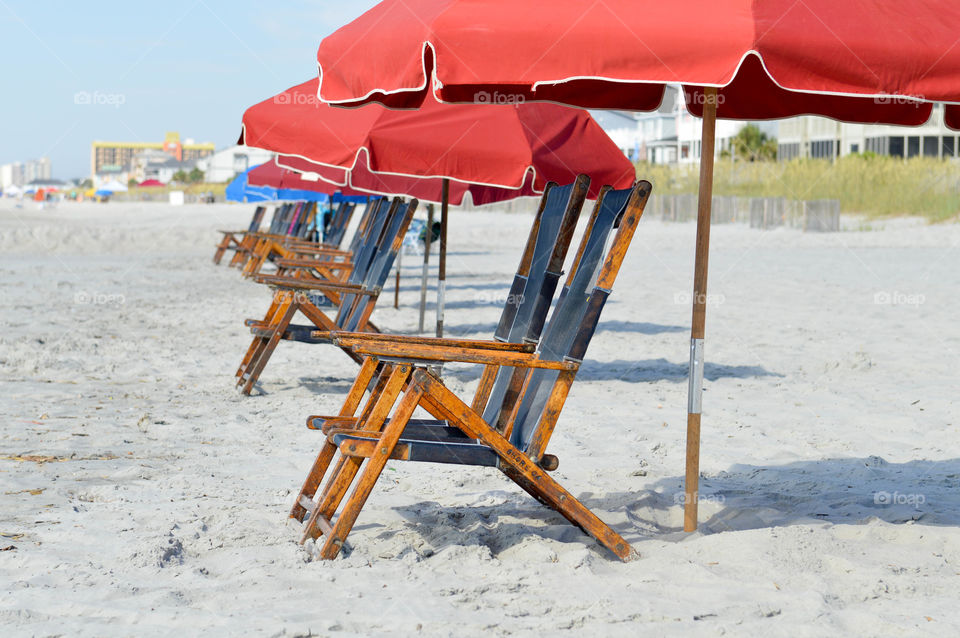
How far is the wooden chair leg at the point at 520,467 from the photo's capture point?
3.39 metres

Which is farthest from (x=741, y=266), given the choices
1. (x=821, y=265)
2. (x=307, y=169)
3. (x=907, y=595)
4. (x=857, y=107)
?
(x=907, y=595)

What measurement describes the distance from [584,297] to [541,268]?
0.37m

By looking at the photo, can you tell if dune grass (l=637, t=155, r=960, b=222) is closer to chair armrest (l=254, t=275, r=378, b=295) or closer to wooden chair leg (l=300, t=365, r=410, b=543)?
chair armrest (l=254, t=275, r=378, b=295)

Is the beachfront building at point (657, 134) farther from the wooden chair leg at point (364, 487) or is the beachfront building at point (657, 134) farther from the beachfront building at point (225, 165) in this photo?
the wooden chair leg at point (364, 487)

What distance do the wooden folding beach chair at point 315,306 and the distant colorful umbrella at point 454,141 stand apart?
0.66 metres

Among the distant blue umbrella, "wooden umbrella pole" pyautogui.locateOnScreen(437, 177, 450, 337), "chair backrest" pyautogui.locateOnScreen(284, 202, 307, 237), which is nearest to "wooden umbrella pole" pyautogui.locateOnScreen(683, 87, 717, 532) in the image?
"wooden umbrella pole" pyautogui.locateOnScreen(437, 177, 450, 337)

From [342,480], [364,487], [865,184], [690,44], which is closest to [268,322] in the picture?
[342,480]

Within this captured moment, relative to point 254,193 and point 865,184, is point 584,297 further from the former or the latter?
point 865,184

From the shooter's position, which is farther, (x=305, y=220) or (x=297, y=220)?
(x=297, y=220)

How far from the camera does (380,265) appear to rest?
23.6 feet

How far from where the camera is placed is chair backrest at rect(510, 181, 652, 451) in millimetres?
3600

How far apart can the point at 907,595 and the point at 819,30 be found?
5.65ft

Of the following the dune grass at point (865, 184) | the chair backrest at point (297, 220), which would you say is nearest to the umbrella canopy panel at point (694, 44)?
the chair backrest at point (297, 220)

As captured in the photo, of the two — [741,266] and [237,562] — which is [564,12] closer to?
[237,562]
